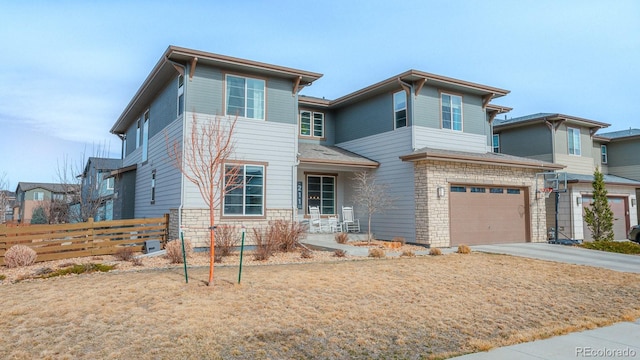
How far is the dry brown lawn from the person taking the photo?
4746 mm

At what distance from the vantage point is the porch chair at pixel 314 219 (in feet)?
56.3

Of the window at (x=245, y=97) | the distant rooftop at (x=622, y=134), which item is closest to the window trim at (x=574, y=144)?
the distant rooftop at (x=622, y=134)

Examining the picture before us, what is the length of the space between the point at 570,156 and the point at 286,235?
1762cm

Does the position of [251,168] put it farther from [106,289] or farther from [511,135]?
[511,135]

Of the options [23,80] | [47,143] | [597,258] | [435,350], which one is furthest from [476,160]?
[47,143]

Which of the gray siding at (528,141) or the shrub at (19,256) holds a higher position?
the gray siding at (528,141)

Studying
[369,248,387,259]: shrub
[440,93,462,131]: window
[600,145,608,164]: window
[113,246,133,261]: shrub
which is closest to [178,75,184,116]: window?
[113,246,133,261]: shrub

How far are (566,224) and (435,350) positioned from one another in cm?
1820

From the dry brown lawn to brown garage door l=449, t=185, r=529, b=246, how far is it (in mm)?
5596

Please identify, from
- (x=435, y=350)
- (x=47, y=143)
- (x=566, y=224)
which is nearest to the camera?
(x=435, y=350)

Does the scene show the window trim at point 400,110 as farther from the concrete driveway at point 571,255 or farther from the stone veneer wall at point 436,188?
the concrete driveway at point 571,255

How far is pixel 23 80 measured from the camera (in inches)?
673

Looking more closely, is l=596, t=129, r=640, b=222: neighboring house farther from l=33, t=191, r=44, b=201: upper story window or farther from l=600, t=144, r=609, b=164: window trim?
l=33, t=191, r=44, b=201: upper story window

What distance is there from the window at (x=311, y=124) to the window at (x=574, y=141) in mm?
13523
